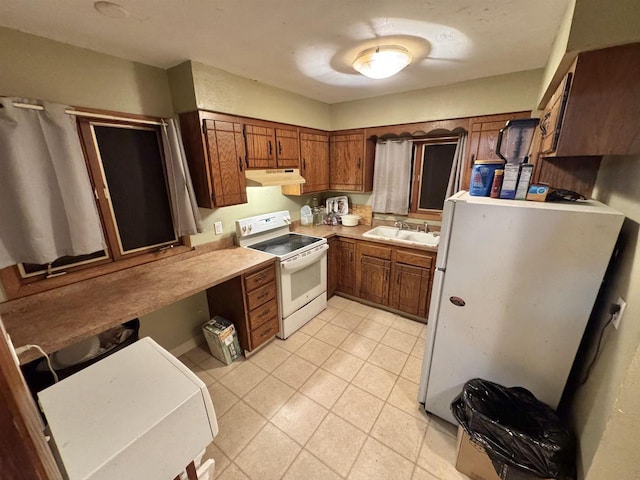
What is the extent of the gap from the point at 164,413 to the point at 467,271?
1507 millimetres

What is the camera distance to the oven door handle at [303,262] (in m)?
2.31

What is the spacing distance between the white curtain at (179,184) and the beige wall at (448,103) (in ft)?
6.57

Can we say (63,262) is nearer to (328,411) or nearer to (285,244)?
(285,244)

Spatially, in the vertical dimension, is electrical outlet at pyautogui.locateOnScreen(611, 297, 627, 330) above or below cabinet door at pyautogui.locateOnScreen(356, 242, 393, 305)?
above

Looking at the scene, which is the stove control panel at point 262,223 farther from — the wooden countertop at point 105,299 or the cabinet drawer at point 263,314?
the cabinet drawer at point 263,314

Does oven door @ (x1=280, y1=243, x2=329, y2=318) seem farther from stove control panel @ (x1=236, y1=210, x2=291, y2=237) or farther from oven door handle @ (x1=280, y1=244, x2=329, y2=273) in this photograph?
stove control panel @ (x1=236, y1=210, x2=291, y2=237)

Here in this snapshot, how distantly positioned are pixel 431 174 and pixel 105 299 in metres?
3.21

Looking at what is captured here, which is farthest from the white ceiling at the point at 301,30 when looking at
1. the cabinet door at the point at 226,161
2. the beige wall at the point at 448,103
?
the cabinet door at the point at 226,161

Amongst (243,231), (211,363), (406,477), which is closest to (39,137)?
(243,231)

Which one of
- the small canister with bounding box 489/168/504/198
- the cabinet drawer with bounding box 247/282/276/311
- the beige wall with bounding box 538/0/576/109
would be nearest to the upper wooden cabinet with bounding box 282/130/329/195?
the cabinet drawer with bounding box 247/282/276/311

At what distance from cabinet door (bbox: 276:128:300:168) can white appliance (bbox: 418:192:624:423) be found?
1774mm

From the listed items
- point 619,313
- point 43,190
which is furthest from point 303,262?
point 619,313

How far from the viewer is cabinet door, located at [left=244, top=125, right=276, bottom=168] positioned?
7.52 feet

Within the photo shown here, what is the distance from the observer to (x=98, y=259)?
180 centimetres
